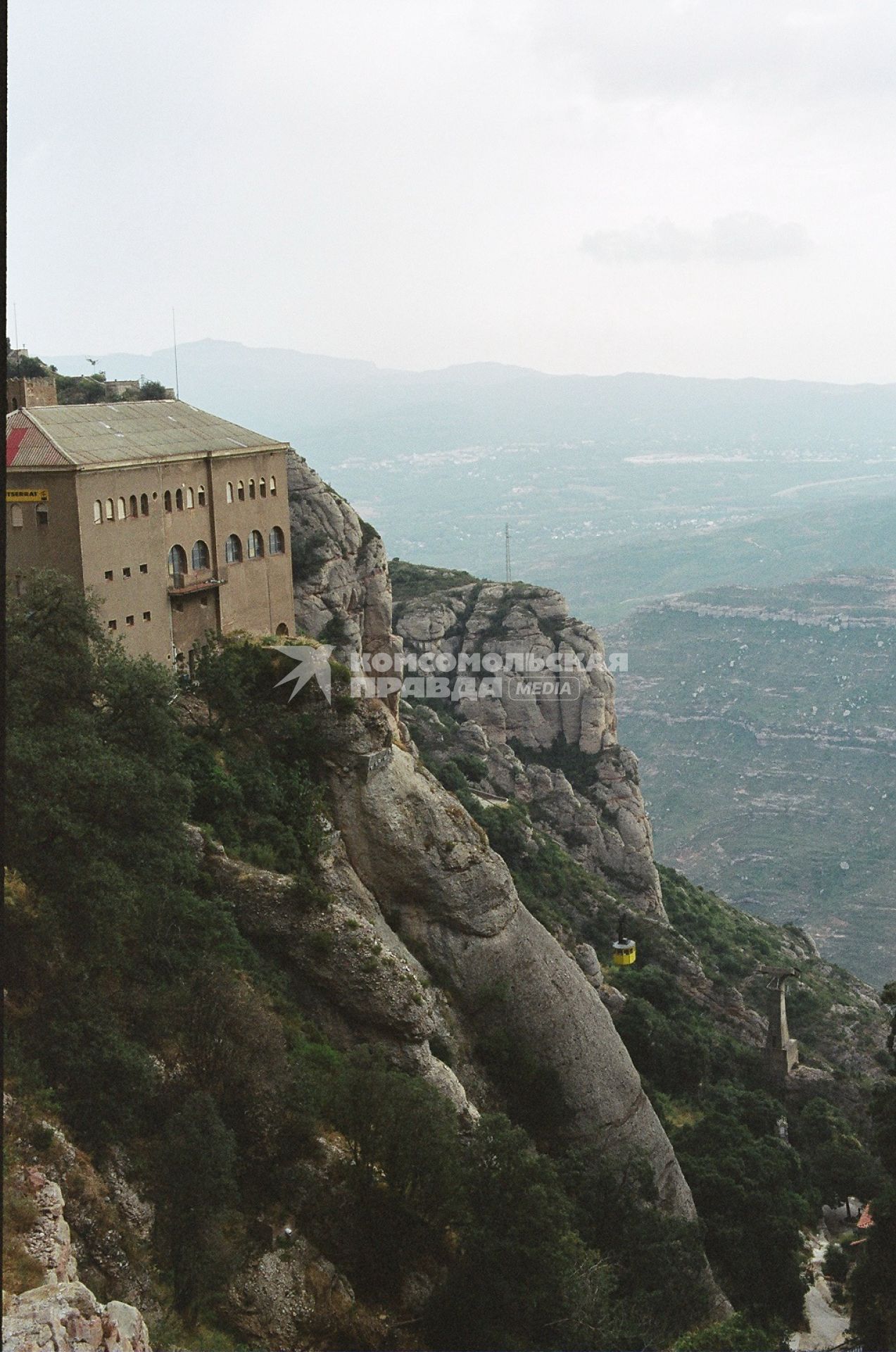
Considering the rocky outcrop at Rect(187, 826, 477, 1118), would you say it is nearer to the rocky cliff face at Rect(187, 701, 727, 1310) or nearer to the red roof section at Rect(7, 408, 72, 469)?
the rocky cliff face at Rect(187, 701, 727, 1310)

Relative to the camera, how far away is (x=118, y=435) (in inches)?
1278

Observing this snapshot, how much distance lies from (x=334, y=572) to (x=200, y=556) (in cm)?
1720

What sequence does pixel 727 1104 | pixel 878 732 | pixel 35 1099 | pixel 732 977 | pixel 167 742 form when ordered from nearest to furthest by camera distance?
pixel 35 1099 < pixel 167 742 < pixel 727 1104 < pixel 732 977 < pixel 878 732

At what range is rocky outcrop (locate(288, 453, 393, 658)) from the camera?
49.9 meters

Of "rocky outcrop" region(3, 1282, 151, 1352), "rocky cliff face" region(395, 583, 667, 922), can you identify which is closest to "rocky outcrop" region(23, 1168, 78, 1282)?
"rocky outcrop" region(3, 1282, 151, 1352)

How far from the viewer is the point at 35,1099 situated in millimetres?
18312

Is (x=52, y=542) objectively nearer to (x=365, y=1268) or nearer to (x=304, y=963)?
(x=304, y=963)

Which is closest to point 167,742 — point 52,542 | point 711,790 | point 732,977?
point 52,542

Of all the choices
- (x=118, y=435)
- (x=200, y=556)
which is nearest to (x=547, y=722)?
(x=200, y=556)

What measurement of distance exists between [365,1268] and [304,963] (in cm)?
609

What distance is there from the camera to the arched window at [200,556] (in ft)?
113

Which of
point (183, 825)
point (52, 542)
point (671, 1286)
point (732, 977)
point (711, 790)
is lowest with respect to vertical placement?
point (711, 790)

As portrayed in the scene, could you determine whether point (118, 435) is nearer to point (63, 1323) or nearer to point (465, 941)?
point (465, 941)

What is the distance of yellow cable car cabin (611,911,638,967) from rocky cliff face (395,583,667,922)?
11281mm
